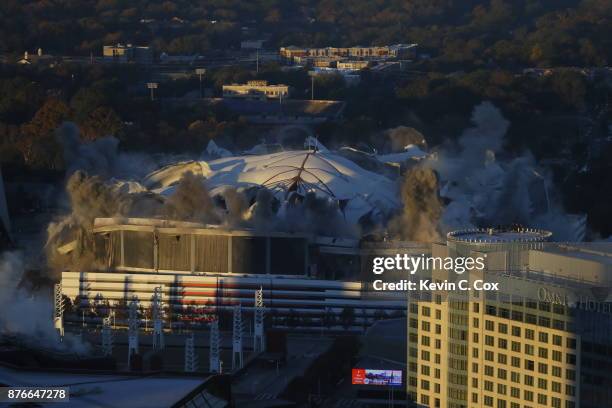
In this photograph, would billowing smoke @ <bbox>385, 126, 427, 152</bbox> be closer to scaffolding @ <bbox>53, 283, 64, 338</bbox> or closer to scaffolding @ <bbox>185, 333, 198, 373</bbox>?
scaffolding @ <bbox>53, 283, 64, 338</bbox>

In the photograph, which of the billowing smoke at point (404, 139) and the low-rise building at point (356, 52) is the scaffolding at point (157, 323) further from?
the low-rise building at point (356, 52)

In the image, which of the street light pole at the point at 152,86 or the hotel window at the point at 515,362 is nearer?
the hotel window at the point at 515,362

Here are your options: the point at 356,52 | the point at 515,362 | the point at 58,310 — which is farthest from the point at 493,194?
the point at 356,52

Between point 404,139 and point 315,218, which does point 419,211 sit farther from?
point 404,139

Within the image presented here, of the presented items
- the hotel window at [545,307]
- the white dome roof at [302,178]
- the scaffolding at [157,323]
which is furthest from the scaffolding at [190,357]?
the hotel window at [545,307]

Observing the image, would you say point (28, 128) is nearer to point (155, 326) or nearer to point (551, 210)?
point (551, 210)

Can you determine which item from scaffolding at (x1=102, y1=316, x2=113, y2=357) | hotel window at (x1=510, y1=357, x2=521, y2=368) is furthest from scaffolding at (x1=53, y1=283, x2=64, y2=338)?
hotel window at (x1=510, y1=357, x2=521, y2=368)
